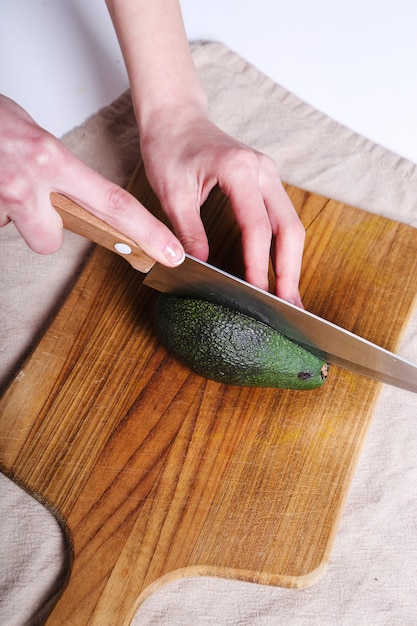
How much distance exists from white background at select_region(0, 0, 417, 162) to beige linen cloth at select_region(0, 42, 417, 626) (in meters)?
0.21

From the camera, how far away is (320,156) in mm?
2316

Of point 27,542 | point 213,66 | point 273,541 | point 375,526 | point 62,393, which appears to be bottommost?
point 375,526

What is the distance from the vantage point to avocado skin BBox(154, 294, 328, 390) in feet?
5.49

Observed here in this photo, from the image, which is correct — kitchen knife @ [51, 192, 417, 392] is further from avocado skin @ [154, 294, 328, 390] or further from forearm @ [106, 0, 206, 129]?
forearm @ [106, 0, 206, 129]

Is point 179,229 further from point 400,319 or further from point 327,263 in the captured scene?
point 400,319

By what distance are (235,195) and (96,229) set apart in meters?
0.42

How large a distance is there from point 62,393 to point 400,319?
0.94m

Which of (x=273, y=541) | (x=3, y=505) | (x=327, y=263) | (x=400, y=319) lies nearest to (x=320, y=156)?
(x=327, y=263)

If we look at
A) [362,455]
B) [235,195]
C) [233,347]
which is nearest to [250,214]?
[235,195]

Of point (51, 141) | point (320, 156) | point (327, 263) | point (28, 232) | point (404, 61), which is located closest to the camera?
point (51, 141)

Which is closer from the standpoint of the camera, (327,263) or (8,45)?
(327,263)

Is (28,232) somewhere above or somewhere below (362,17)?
above

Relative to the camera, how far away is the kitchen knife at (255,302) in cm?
160

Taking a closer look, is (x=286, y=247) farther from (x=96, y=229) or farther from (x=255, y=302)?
(x=96, y=229)
